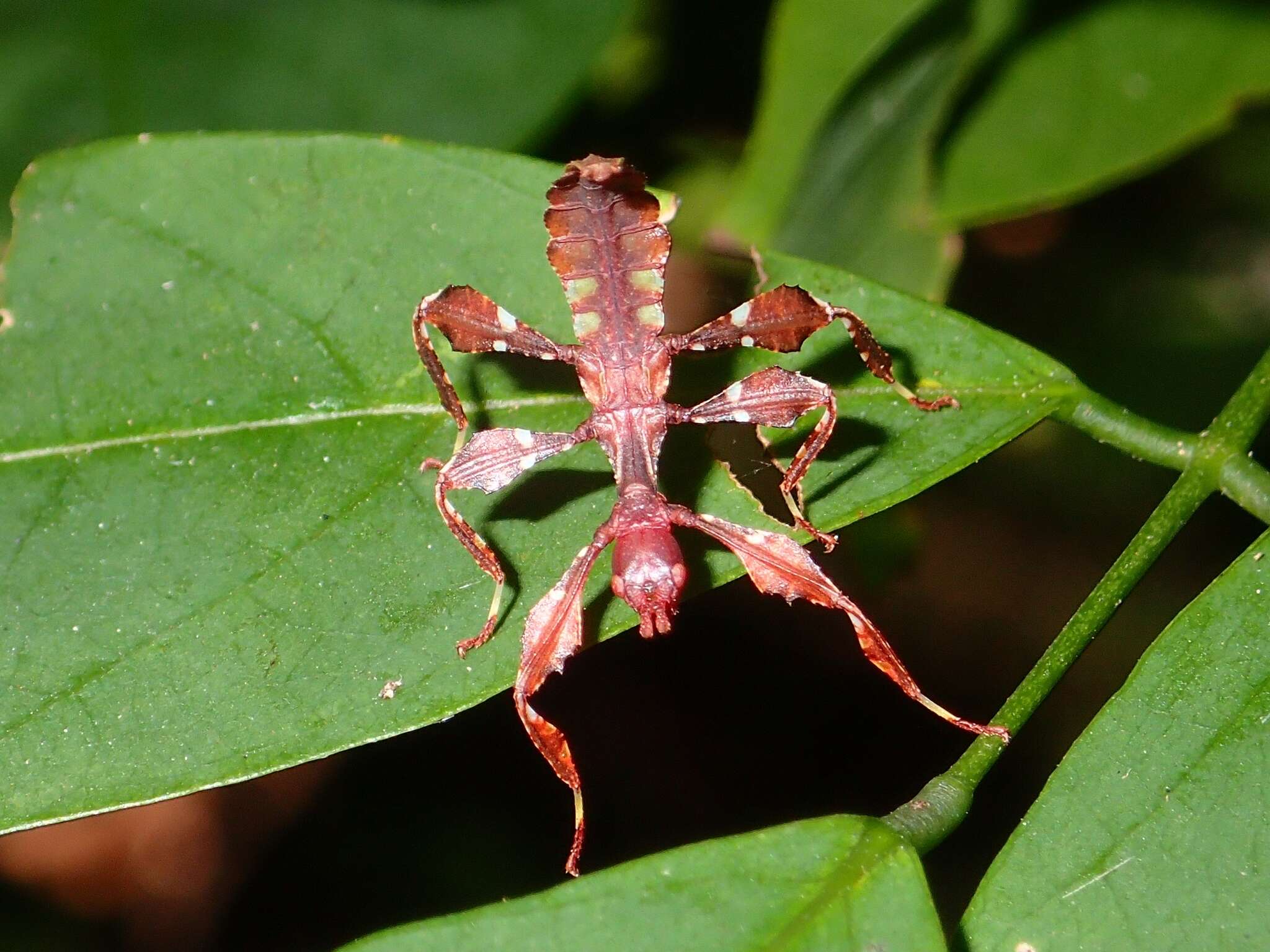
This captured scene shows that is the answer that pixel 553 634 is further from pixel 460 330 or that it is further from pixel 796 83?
pixel 796 83

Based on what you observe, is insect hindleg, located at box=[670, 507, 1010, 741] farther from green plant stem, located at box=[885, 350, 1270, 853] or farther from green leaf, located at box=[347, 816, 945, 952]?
green leaf, located at box=[347, 816, 945, 952]

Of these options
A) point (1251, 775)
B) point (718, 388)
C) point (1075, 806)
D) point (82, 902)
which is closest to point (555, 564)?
point (718, 388)

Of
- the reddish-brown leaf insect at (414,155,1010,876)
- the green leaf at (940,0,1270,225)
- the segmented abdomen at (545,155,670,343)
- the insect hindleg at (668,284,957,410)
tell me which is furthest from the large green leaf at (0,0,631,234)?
the insect hindleg at (668,284,957,410)

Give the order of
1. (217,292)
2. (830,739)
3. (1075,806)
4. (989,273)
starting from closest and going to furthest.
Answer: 1. (1075,806)
2. (217,292)
3. (830,739)
4. (989,273)

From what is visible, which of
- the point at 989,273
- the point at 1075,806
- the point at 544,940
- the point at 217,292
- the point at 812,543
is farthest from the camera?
the point at 989,273

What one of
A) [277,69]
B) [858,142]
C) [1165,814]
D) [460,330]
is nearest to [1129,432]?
[1165,814]

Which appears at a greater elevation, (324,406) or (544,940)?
(324,406)

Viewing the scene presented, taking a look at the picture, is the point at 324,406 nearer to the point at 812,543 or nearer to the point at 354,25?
the point at 812,543
